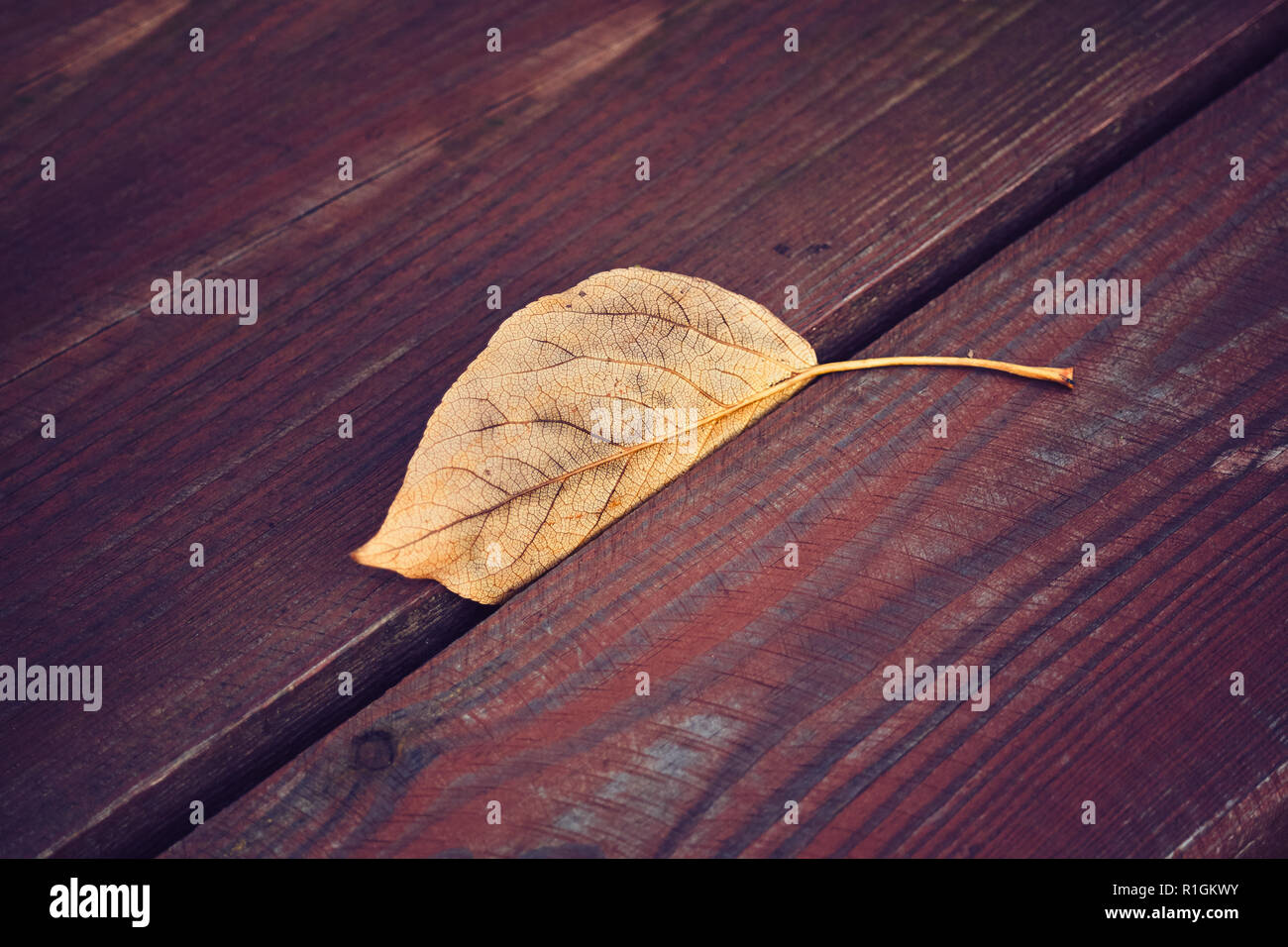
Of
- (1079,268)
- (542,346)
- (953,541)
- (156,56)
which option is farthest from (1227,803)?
(156,56)

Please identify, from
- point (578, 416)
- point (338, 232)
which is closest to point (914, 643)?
point (578, 416)

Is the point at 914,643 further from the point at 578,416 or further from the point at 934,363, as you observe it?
the point at 578,416

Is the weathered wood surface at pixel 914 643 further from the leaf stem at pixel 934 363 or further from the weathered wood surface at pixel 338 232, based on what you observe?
the weathered wood surface at pixel 338 232

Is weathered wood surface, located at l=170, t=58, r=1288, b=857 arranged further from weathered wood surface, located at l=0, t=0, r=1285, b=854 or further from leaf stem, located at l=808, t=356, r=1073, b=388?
weathered wood surface, located at l=0, t=0, r=1285, b=854

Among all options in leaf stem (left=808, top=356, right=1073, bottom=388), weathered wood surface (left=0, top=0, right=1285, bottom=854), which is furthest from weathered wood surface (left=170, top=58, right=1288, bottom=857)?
weathered wood surface (left=0, top=0, right=1285, bottom=854)

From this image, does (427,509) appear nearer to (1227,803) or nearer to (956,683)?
(956,683)

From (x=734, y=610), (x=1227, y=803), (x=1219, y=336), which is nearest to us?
(x=1227, y=803)
